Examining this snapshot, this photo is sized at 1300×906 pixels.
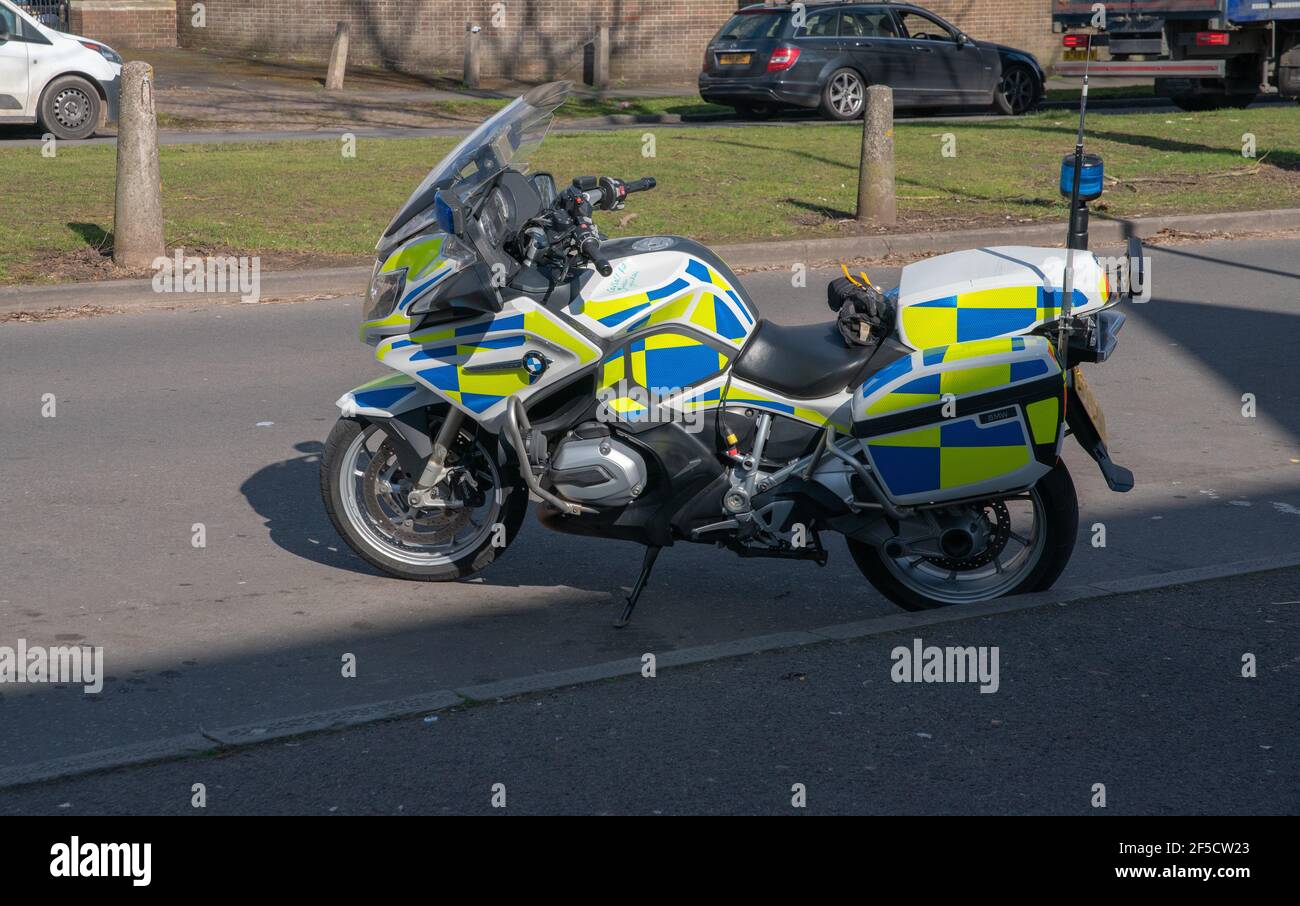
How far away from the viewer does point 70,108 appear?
17922 mm

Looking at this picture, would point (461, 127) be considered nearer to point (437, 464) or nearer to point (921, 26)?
point (921, 26)

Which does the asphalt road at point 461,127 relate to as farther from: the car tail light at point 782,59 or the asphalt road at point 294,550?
the asphalt road at point 294,550

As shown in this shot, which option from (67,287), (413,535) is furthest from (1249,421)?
(67,287)

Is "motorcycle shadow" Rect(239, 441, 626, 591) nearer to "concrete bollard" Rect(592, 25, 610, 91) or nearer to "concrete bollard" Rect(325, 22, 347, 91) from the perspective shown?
"concrete bollard" Rect(325, 22, 347, 91)

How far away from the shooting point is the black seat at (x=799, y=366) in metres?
5.19

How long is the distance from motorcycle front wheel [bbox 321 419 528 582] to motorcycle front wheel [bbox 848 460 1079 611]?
1233mm

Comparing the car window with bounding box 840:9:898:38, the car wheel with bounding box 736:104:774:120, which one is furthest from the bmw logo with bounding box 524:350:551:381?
the car window with bounding box 840:9:898:38

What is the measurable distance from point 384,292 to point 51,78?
549 inches

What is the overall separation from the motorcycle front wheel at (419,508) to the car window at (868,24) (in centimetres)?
1826

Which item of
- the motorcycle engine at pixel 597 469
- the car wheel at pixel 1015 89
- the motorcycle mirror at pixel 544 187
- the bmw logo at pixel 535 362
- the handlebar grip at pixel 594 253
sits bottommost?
the motorcycle engine at pixel 597 469

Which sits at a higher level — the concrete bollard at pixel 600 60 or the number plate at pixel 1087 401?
the concrete bollard at pixel 600 60

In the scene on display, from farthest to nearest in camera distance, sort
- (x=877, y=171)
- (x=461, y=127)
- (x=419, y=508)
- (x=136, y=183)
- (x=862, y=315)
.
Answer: (x=461, y=127)
(x=877, y=171)
(x=136, y=183)
(x=419, y=508)
(x=862, y=315)

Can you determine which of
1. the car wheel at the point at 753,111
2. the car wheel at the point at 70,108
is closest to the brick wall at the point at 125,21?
the car wheel at the point at 70,108

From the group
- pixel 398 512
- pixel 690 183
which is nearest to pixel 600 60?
pixel 690 183
